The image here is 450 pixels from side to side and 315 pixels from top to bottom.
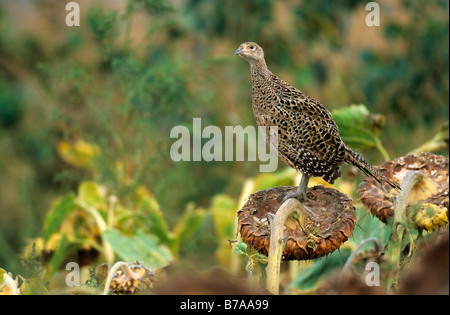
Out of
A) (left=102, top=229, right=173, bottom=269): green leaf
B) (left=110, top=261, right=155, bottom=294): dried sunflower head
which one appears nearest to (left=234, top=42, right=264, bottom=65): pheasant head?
(left=110, top=261, right=155, bottom=294): dried sunflower head

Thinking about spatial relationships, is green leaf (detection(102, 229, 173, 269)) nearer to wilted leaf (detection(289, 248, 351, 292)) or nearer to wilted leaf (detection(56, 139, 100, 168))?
wilted leaf (detection(289, 248, 351, 292))

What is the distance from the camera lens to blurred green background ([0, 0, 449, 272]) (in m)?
2.92

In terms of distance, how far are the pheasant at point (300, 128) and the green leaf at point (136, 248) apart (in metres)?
0.66

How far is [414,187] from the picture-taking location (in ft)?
3.42

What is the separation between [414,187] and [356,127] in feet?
0.98

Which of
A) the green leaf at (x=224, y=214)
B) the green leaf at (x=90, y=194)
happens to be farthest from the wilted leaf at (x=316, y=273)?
the green leaf at (x=90, y=194)

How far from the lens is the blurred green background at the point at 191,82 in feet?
9.57

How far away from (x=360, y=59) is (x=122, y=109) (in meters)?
2.18

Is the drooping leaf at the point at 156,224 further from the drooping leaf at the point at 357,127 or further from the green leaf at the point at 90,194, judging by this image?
the drooping leaf at the point at 357,127

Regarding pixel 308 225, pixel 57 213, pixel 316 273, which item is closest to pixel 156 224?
pixel 57 213

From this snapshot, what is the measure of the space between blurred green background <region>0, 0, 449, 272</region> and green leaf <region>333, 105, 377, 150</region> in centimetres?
140

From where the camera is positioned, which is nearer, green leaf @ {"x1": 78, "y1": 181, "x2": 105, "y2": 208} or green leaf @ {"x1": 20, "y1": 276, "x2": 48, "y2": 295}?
green leaf @ {"x1": 20, "y1": 276, "x2": 48, "y2": 295}

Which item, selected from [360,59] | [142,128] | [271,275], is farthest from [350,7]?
[271,275]

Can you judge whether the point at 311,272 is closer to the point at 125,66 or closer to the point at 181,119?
the point at 125,66
